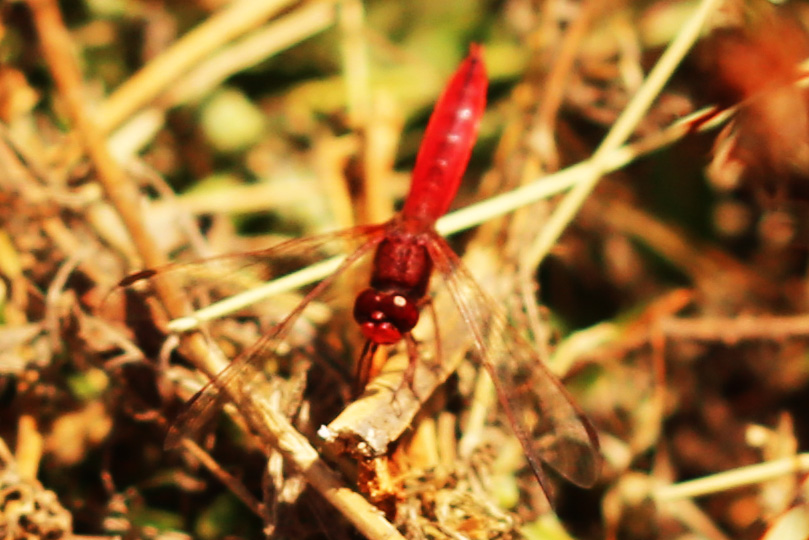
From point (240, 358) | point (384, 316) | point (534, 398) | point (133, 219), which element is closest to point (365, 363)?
point (384, 316)

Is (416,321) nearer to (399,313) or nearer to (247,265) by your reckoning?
(399,313)

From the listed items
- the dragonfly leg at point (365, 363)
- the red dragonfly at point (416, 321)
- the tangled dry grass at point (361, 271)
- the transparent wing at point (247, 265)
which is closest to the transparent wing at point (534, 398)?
the red dragonfly at point (416, 321)

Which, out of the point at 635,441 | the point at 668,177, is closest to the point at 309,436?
the point at 635,441

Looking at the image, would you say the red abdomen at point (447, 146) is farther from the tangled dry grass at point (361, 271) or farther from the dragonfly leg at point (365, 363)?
the dragonfly leg at point (365, 363)

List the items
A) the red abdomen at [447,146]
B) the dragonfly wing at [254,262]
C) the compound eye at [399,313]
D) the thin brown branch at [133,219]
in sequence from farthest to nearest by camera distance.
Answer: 1. the red abdomen at [447,146]
2. the dragonfly wing at [254,262]
3. the compound eye at [399,313]
4. the thin brown branch at [133,219]

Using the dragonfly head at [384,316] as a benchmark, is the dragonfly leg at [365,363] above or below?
below

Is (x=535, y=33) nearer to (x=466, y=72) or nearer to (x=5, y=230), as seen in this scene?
(x=466, y=72)
